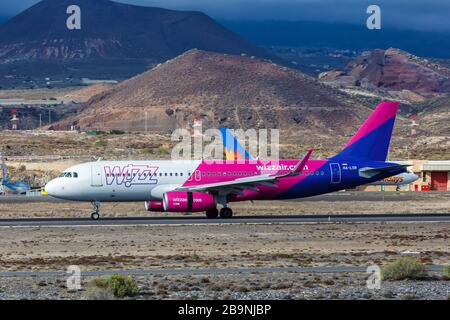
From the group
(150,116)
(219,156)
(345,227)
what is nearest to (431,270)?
(345,227)

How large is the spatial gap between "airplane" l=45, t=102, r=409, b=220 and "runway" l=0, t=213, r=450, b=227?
1.06m

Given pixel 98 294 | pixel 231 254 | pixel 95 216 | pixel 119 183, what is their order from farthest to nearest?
pixel 119 183 < pixel 95 216 < pixel 231 254 < pixel 98 294

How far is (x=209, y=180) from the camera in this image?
200ft

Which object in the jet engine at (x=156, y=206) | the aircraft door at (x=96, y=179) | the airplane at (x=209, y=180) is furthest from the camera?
the aircraft door at (x=96, y=179)

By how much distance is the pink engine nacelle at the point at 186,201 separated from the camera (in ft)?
190

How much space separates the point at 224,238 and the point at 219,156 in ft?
230

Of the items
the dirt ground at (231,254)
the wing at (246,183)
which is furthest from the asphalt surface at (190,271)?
the wing at (246,183)

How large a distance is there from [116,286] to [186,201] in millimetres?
27818

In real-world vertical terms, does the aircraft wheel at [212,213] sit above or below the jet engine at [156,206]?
below

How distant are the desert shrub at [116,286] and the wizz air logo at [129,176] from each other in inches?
1139
